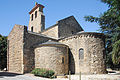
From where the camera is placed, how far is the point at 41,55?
1780 cm

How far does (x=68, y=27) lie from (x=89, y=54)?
31.7 ft

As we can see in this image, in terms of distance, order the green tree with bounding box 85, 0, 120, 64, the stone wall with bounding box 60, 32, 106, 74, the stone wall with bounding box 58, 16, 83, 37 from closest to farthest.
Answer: the green tree with bounding box 85, 0, 120, 64, the stone wall with bounding box 60, 32, 106, 74, the stone wall with bounding box 58, 16, 83, 37

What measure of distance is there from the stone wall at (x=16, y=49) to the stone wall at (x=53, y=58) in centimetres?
278

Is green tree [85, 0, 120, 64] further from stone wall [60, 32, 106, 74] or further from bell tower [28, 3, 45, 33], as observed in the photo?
bell tower [28, 3, 45, 33]

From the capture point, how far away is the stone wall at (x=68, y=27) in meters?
24.8

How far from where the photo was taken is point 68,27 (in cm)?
2608

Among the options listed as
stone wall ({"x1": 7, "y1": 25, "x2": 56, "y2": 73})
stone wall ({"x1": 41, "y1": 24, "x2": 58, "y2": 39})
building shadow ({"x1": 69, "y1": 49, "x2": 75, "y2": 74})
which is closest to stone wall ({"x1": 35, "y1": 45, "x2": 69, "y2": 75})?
building shadow ({"x1": 69, "y1": 49, "x2": 75, "y2": 74})

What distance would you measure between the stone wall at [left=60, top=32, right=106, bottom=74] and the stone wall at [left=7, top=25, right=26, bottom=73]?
7708mm

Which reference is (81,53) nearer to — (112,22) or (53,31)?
(112,22)

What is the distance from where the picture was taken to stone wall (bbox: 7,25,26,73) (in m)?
18.9

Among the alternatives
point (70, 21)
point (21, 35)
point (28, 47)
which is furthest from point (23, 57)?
point (70, 21)

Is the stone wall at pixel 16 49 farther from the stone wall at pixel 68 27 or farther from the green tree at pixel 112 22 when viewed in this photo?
the green tree at pixel 112 22

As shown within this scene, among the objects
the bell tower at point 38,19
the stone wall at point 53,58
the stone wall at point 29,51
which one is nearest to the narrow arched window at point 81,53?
the stone wall at point 53,58

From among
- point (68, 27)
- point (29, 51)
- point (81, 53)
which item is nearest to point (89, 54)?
point (81, 53)
